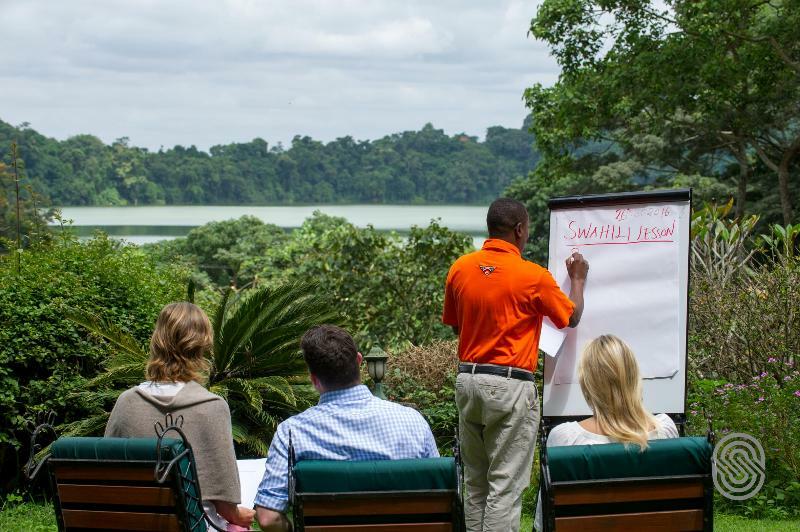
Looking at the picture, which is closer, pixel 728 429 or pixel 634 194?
pixel 634 194

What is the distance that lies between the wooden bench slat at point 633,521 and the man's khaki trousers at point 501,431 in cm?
142

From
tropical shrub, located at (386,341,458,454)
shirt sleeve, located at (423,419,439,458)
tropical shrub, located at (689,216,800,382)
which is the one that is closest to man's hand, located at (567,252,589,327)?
shirt sleeve, located at (423,419,439,458)

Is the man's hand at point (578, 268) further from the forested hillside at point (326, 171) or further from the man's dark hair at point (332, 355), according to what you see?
the forested hillside at point (326, 171)

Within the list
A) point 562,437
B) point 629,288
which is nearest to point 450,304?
point 629,288

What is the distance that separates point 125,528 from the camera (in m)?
3.46

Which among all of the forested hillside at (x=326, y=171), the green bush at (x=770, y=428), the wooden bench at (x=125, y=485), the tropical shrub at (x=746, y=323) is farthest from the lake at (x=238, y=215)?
the wooden bench at (x=125, y=485)

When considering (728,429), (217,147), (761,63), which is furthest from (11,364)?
(217,147)

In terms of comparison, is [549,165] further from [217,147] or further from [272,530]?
[217,147]

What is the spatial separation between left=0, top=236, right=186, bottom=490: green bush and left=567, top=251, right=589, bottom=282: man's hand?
3636 millimetres

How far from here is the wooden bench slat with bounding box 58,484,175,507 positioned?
3379mm

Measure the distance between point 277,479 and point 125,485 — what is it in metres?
0.53

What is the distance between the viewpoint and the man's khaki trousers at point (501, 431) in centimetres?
459

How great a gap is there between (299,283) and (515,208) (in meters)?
3.37

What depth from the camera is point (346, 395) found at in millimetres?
3363
